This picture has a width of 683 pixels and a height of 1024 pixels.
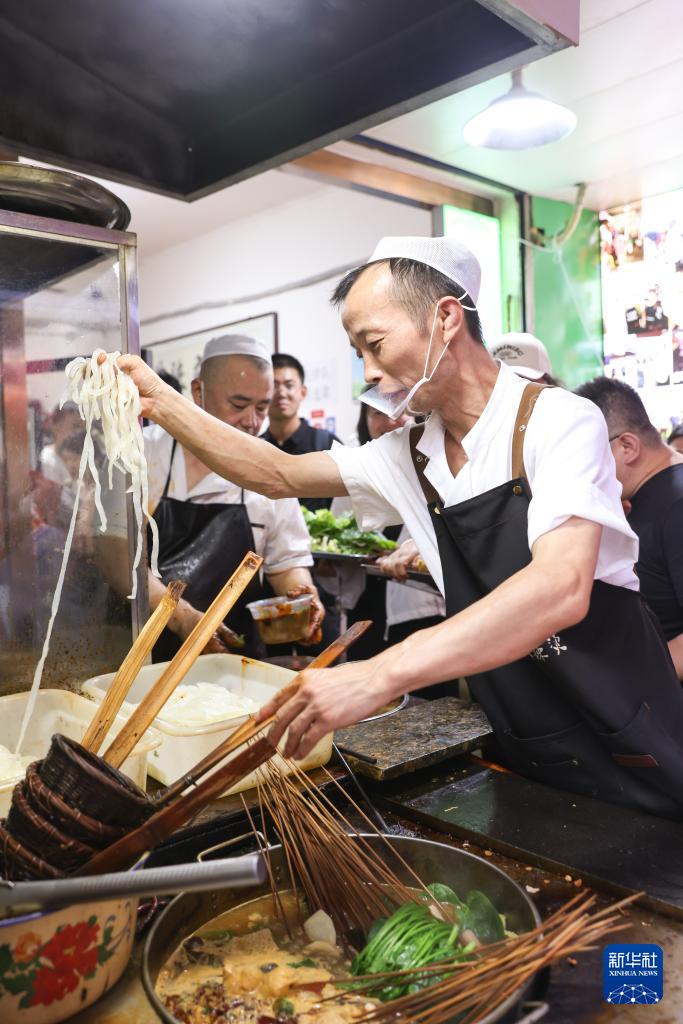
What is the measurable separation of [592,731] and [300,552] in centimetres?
190

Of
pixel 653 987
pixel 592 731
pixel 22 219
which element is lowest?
pixel 653 987

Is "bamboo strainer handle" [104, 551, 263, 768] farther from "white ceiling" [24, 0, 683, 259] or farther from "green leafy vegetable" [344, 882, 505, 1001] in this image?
"white ceiling" [24, 0, 683, 259]

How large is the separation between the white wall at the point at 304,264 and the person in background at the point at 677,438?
7.46 ft

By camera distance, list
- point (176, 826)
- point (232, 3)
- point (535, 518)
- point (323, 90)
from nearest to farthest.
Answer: point (176, 826) → point (535, 518) → point (232, 3) → point (323, 90)

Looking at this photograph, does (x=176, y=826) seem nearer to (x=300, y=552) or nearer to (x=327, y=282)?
(x=300, y=552)

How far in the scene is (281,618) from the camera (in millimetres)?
2654

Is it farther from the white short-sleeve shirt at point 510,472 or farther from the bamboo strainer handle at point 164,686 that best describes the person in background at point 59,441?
the bamboo strainer handle at point 164,686

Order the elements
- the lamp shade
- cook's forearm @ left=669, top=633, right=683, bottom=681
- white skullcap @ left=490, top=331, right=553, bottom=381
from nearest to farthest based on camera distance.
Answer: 1. cook's forearm @ left=669, top=633, right=683, bottom=681
2. white skullcap @ left=490, top=331, right=553, bottom=381
3. the lamp shade

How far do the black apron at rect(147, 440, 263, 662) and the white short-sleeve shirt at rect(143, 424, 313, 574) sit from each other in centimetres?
3

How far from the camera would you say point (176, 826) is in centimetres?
107

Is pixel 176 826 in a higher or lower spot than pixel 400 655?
lower

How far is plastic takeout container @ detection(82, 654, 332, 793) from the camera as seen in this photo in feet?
5.61

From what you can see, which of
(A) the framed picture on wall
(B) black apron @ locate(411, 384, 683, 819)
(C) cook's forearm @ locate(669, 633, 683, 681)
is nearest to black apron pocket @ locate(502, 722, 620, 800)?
Result: (B) black apron @ locate(411, 384, 683, 819)

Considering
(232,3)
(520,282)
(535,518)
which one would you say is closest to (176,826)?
(535,518)
